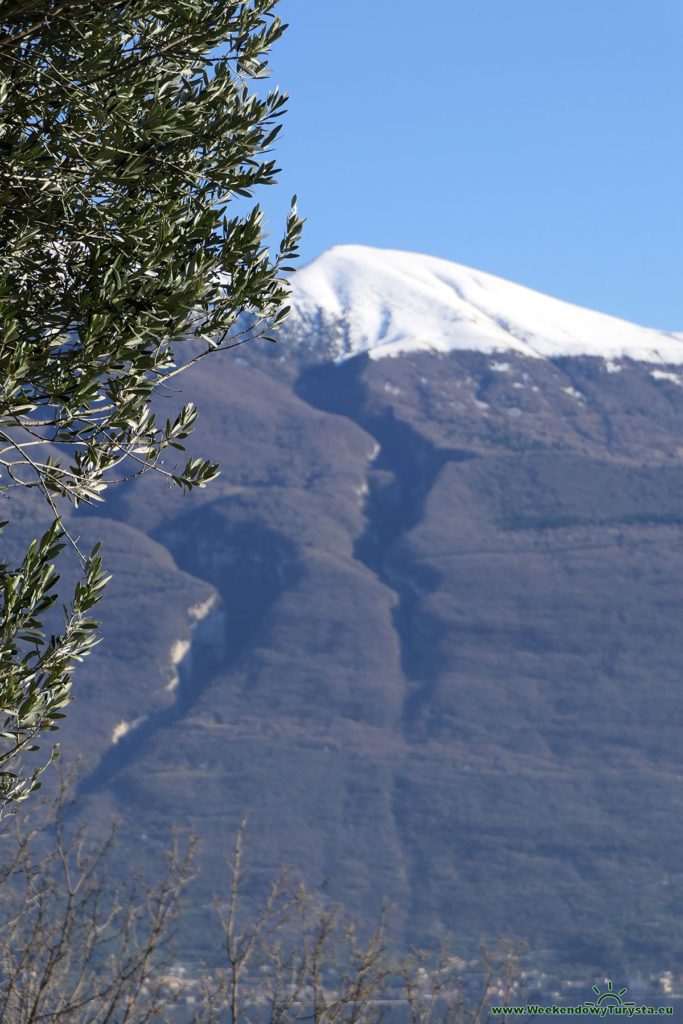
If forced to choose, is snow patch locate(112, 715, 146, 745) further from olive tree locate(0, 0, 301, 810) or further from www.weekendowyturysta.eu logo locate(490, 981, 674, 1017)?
olive tree locate(0, 0, 301, 810)

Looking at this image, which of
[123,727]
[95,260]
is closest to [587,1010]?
[95,260]

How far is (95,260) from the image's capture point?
601 centimetres

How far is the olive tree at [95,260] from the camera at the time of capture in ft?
18.9

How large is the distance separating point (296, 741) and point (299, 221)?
186079 millimetres

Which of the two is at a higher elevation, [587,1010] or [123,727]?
[587,1010]

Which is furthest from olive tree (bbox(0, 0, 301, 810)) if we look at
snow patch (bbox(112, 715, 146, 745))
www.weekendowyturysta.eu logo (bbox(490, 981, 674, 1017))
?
snow patch (bbox(112, 715, 146, 745))

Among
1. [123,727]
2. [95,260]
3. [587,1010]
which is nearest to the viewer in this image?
[95,260]

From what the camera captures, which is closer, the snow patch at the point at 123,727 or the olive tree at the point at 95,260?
the olive tree at the point at 95,260

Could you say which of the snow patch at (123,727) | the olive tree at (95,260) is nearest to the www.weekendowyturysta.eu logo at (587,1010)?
the olive tree at (95,260)

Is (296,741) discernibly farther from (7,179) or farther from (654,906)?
(7,179)

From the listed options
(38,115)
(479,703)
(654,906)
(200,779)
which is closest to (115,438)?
(38,115)

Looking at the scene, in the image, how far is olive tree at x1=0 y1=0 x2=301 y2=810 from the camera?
5.76 meters

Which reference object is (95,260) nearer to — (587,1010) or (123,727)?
(587,1010)

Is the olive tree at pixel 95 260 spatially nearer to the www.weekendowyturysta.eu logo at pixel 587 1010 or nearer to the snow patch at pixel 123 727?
the www.weekendowyturysta.eu logo at pixel 587 1010
